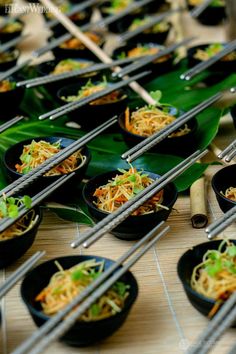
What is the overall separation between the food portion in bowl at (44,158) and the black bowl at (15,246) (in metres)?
0.35

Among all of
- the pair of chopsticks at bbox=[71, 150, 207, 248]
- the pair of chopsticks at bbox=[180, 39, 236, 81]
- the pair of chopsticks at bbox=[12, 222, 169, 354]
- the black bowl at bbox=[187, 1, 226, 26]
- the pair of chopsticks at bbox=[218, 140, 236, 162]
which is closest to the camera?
the pair of chopsticks at bbox=[12, 222, 169, 354]

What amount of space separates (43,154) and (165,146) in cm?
52

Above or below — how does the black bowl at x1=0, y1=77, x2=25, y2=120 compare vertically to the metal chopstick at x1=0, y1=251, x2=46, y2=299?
above

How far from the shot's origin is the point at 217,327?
1557 mm

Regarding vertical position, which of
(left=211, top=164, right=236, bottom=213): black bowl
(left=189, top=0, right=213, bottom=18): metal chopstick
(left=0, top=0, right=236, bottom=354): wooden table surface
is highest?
(left=189, top=0, right=213, bottom=18): metal chopstick

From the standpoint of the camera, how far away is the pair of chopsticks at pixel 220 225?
1.82 m

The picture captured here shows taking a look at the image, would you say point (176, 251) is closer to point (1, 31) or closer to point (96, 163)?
point (96, 163)

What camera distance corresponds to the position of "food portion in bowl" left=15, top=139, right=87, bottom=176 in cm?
233

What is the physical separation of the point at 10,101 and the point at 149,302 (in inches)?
56.4

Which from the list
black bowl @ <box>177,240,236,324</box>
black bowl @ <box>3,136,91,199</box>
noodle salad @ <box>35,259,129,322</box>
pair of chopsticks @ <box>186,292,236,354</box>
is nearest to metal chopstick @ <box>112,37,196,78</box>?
black bowl @ <box>3,136,91,199</box>

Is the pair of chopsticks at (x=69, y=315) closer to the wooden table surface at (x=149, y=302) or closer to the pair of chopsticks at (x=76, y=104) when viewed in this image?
the wooden table surface at (x=149, y=302)

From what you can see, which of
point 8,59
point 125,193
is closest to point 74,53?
point 8,59

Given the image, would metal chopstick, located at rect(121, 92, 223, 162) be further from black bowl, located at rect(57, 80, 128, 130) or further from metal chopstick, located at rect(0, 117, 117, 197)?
black bowl, located at rect(57, 80, 128, 130)

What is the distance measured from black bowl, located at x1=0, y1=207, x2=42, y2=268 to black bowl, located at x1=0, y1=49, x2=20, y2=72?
168cm
